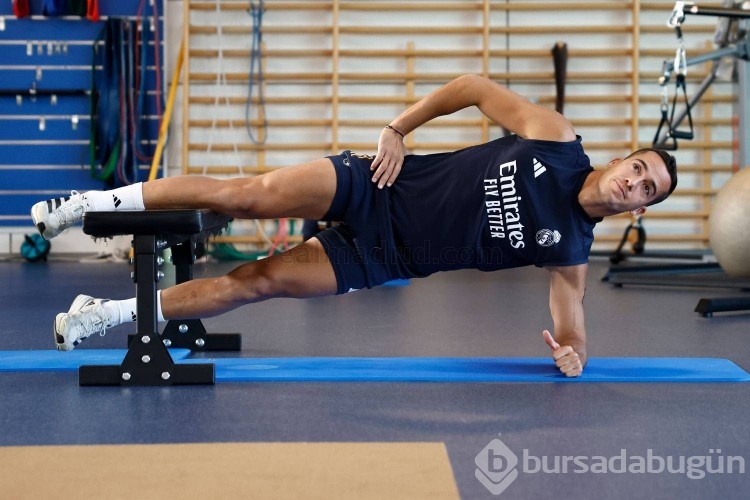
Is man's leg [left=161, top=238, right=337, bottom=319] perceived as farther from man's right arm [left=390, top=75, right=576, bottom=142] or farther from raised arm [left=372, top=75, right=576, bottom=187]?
man's right arm [left=390, top=75, right=576, bottom=142]

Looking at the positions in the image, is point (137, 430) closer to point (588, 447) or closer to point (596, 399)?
point (588, 447)

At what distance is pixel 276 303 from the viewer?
4555 mm

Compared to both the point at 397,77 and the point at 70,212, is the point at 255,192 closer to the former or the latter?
the point at 70,212

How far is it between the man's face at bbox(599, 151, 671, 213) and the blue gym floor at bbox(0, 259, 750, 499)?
0.52 meters

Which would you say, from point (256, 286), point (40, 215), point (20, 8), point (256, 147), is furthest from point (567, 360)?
point (20, 8)

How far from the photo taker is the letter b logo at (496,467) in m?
1.63

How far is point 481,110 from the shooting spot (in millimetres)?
2707

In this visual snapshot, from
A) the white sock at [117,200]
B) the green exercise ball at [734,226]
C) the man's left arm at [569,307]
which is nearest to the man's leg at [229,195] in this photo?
the white sock at [117,200]

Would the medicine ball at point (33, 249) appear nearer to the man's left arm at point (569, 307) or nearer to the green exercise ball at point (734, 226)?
the green exercise ball at point (734, 226)

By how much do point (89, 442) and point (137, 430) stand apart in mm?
125

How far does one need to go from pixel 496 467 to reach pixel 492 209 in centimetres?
101

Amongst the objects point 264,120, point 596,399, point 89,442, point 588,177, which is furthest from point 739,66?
point 89,442

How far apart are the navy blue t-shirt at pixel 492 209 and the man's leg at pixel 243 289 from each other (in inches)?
9.8

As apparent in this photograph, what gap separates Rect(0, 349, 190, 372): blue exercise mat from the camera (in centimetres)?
268
